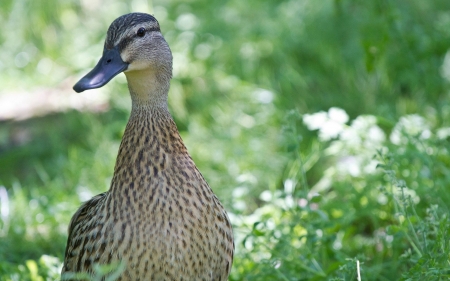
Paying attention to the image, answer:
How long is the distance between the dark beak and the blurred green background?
796mm

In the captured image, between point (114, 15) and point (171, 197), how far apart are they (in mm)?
4019

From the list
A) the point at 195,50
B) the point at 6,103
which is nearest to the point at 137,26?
the point at 195,50

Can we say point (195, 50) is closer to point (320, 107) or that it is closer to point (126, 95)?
point (126, 95)

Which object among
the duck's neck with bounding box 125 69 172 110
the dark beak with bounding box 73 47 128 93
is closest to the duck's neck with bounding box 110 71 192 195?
the duck's neck with bounding box 125 69 172 110

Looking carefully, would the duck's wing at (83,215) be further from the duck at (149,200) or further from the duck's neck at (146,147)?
the duck's neck at (146,147)

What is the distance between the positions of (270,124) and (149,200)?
2.38 m

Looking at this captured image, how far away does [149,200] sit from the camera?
276 cm

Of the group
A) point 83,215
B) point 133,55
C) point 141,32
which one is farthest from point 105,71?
point 83,215

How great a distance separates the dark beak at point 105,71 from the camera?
267cm

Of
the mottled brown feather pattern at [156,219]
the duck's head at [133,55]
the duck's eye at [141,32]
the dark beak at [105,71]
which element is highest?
the duck's eye at [141,32]

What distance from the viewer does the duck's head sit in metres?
2.73

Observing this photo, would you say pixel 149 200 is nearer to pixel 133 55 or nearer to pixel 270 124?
pixel 133 55

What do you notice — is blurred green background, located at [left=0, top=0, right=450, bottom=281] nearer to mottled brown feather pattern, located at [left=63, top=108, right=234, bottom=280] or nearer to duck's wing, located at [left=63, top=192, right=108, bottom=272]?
duck's wing, located at [left=63, top=192, right=108, bottom=272]

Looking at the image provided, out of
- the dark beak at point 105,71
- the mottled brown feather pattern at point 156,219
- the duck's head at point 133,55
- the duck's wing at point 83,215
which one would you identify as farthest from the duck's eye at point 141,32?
the duck's wing at point 83,215
